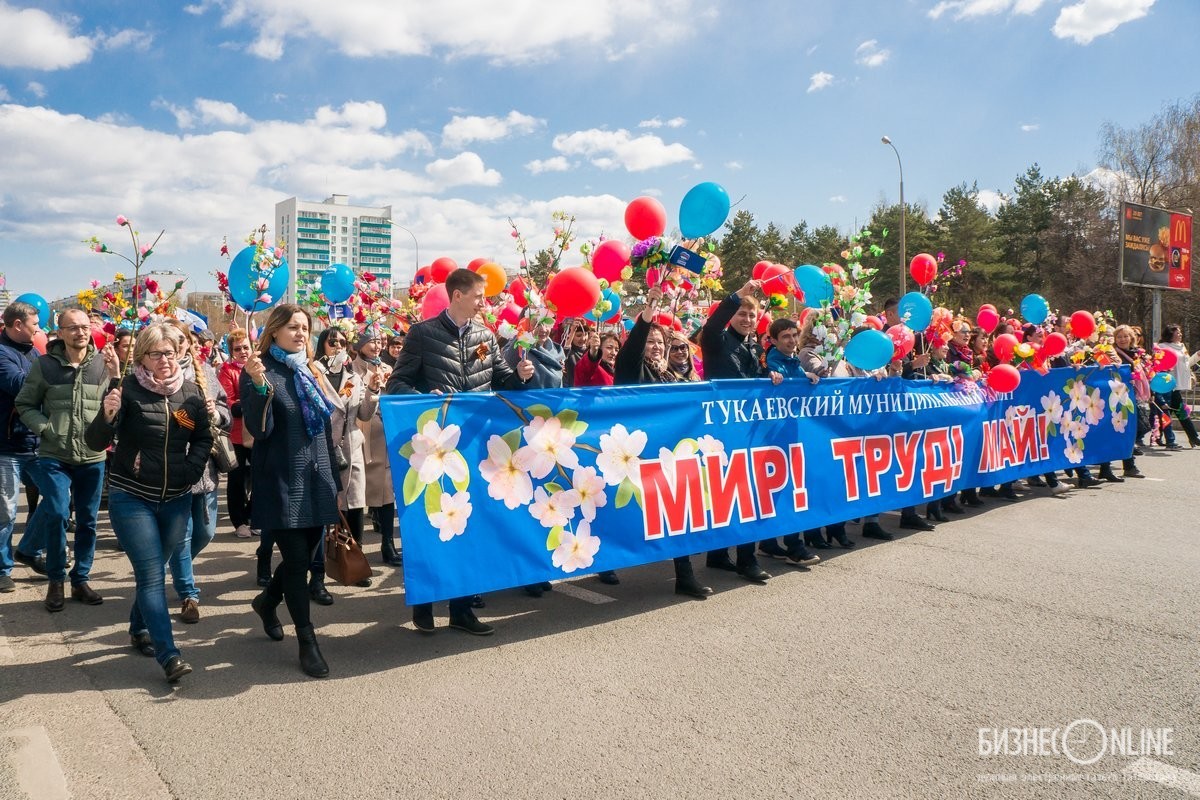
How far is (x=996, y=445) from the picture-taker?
8.25 meters

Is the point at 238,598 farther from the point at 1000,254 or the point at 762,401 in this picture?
the point at 1000,254

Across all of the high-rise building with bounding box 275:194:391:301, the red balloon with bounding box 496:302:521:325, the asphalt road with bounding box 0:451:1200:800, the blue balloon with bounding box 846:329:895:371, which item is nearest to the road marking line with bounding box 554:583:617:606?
the asphalt road with bounding box 0:451:1200:800

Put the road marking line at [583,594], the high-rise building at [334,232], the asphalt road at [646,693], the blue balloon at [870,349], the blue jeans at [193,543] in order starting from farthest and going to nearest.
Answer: the high-rise building at [334,232], the blue balloon at [870,349], the road marking line at [583,594], the blue jeans at [193,543], the asphalt road at [646,693]

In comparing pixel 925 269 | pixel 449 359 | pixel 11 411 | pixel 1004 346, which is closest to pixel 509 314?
pixel 449 359

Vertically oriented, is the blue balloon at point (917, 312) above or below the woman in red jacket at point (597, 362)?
above

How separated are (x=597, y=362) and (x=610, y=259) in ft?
2.92

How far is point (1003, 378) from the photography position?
26.2 ft

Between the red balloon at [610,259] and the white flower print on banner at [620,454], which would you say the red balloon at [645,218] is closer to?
the red balloon at [610,259]

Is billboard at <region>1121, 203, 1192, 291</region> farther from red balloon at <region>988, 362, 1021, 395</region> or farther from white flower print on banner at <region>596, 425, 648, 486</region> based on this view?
white flower print on banner at <region>596, 425, 648, 486</region>

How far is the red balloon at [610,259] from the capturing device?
607 centimetres

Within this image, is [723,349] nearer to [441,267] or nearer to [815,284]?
[815,284]

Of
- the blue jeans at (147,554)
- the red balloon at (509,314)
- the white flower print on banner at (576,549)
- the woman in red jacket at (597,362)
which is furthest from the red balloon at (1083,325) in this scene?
the blue jeans at (147,554)

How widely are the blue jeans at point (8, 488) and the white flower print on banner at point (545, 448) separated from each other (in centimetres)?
347

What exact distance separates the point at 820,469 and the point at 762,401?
83cm
